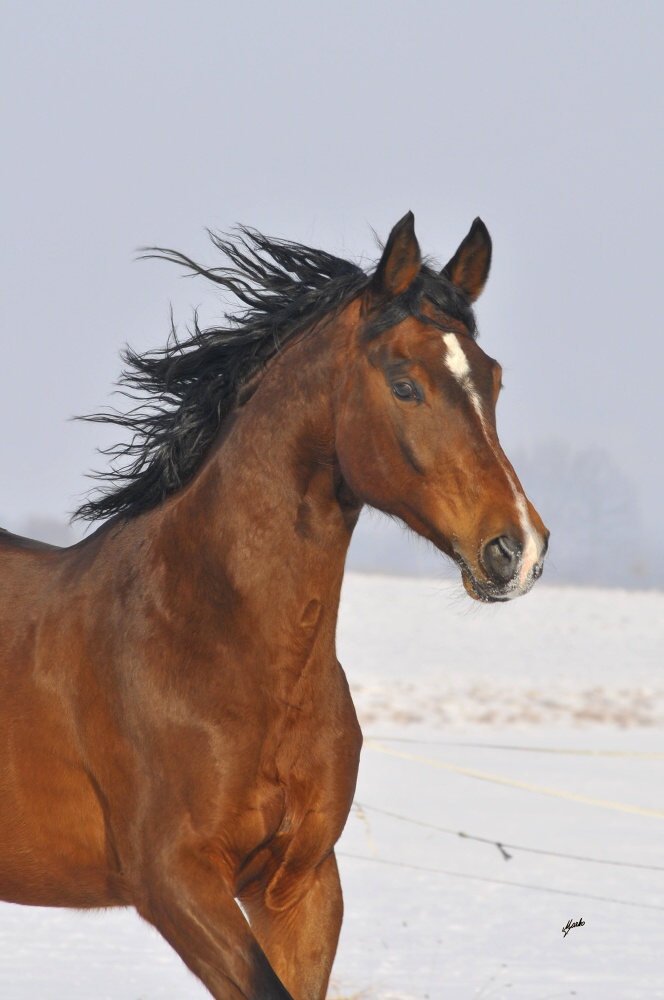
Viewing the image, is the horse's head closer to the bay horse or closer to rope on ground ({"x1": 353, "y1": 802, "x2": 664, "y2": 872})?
the bay horse

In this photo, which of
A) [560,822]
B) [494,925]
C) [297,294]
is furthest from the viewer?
[560,822]

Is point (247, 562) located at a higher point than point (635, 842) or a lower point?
higher

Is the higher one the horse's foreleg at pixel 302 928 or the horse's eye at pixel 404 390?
the horse's eye at pixel 404 390

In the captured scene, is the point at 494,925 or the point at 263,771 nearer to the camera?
the point at 263,771

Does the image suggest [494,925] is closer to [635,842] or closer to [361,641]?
[635,842]

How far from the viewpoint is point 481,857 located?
26.7ft

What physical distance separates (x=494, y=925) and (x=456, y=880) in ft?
3.23

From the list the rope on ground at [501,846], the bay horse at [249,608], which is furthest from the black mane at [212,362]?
the rope on ground at [501,846]

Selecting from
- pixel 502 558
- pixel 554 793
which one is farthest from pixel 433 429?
pixel 554 793

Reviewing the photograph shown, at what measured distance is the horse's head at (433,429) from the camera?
2.85 m

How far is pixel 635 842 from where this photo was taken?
8484mm

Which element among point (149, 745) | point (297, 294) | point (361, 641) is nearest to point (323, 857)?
point (149, 745)

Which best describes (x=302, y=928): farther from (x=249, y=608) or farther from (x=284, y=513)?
(x=284, y=513)

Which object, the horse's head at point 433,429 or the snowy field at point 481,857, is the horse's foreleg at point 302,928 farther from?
the horse's head at point 433,429
